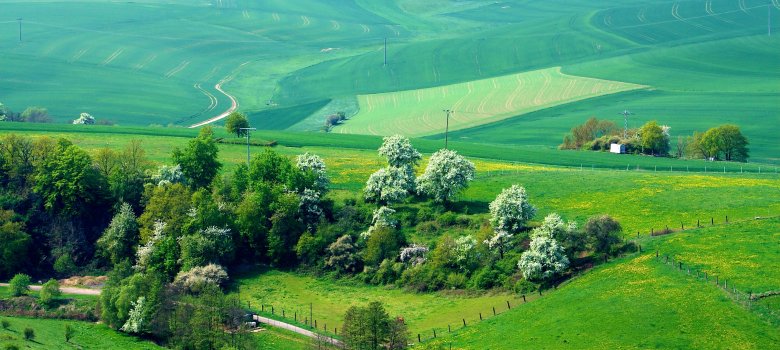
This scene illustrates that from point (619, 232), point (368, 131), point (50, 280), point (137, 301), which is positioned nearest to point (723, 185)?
point (619, 232)

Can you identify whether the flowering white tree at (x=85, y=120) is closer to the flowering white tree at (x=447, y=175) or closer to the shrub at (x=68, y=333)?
the flowering white tree at (x=447, y=175)

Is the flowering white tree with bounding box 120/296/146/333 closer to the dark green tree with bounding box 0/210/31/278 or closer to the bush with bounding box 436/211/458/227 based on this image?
the dark green tree with bounding box 0/210/31/278

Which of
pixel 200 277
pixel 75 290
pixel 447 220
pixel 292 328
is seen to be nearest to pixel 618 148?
pixel 447 220

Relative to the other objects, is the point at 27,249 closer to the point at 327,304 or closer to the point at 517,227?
the point at 327,304

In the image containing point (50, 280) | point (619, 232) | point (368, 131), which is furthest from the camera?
point (368, 131)

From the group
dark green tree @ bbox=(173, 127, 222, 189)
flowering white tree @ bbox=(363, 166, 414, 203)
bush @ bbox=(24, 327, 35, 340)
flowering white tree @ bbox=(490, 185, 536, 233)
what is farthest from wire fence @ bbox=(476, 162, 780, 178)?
bush @ bbox=(24, 327, 35, 340)

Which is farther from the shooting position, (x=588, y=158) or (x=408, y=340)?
(x=588, y=158)
